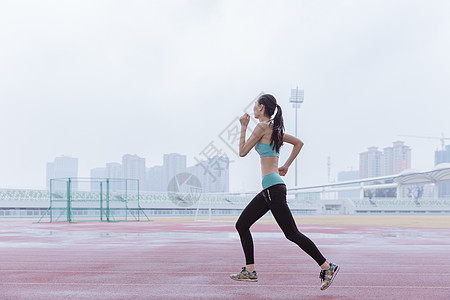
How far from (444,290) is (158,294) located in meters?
2.78

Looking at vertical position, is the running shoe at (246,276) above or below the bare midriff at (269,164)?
below

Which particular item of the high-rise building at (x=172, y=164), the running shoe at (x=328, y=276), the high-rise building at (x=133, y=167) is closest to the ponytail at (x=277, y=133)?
the running shoe at (x=328, y=276)

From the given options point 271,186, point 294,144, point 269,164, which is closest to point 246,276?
point 271,186

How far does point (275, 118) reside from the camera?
4.86 metres

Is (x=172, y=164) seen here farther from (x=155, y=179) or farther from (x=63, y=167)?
(x=63, y=167)

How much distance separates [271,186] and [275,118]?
0.67m

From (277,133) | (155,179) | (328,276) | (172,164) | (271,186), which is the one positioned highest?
(277,133)

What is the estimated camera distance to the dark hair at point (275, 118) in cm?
480

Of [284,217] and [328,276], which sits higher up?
[284,217]

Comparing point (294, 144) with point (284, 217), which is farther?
point (294, 144)

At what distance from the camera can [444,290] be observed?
4918 mm

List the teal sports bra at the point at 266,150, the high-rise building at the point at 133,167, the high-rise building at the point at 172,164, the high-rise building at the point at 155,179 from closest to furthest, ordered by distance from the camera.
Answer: the teal sports bra at the point at 266,150 → the high-rise building at the point at 133,167 → the high-rise building at the point at 172,164 → the high-rise building at the point at 155,179

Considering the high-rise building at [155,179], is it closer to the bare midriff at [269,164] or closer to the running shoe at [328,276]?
the bare midriff at [269,164]

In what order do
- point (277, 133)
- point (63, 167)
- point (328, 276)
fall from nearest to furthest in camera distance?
point (328, 276), point (277, 133), point (63, 167)
